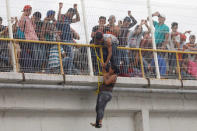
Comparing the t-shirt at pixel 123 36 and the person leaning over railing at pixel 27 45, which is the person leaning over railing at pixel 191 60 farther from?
the person leaning over railing at pixel 27 45

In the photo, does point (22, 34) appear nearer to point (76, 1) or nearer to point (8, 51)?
point (8, 51)

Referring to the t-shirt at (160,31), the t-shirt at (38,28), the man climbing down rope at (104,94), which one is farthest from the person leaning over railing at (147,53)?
the t-shirt at (38,28)

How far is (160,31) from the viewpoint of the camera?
20.5 metres

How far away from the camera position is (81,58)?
61.8 ft

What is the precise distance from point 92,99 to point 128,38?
2102 mm

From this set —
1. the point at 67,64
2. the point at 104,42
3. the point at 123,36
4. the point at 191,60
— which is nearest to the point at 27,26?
the point at 67,64

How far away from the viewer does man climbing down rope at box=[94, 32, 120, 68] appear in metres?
18.6

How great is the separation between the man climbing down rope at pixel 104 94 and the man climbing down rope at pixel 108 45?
0.34 m

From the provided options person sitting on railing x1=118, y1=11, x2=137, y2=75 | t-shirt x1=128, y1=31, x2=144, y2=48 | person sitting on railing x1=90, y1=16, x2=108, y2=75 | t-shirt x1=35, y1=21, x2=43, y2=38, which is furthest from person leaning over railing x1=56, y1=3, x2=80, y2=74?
t-shirt x1=128, y1=31, x2=144, y2=48

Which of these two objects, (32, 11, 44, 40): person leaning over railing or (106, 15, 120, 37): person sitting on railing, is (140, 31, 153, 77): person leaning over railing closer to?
(106, 15, 120, 37): person sitting on railing

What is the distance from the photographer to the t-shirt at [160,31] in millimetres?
20469

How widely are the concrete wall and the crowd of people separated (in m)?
0.64

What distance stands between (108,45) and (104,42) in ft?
0.53

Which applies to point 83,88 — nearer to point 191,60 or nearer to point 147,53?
point 147,53
